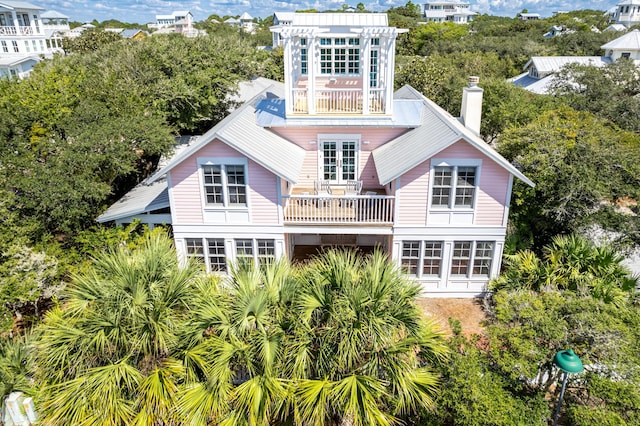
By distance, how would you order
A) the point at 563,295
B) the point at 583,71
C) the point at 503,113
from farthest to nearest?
1. the point at 583,71
2. the point at 503,113
3. the point at 563,295

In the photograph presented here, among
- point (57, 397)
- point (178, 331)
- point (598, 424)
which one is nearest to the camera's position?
point (598, 424)

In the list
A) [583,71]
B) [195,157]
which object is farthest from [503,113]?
[195,157]

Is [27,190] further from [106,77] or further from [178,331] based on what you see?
[106,77]

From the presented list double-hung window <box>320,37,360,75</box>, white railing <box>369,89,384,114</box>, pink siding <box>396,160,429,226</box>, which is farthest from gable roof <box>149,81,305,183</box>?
double-hung window <box>320,37,360,75</box>

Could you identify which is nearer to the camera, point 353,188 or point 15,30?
point 353,188

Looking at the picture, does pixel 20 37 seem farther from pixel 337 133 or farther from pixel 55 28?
pixel 55 28

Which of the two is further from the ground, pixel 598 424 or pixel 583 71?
pixel 583 71

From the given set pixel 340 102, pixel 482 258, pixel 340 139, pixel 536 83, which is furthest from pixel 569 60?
pixel 340 139
